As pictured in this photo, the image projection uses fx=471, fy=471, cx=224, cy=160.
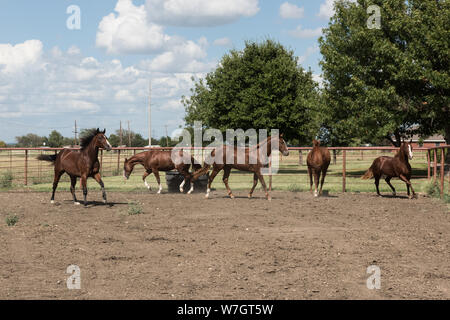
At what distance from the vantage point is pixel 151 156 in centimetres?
1797

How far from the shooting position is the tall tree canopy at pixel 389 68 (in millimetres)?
23438

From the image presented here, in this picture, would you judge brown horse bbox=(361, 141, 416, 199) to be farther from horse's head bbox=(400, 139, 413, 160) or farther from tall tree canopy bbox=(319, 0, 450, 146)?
tall tree canopy bbox=(319, 0, 450, 146)

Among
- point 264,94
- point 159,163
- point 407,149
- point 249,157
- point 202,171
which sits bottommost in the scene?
point 202,171

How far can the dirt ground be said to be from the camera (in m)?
5.43

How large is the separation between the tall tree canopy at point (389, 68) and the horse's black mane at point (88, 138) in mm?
15903

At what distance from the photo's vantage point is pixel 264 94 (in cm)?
3200

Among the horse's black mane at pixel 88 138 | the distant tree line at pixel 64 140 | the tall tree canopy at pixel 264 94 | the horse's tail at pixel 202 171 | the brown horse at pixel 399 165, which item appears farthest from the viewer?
the distant tree line at pixel 64 140

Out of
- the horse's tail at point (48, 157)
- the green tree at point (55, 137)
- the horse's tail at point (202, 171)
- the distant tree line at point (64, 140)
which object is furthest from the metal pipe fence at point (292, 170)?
the green tree at point (55, 137)

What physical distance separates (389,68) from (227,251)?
791 inches

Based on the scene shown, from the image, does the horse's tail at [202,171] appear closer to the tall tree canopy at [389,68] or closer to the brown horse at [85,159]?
the brown horse at [85,159]

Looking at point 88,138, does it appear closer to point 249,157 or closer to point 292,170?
point 249,157

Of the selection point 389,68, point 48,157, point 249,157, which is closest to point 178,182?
point 249,157

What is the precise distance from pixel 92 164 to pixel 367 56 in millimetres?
19064

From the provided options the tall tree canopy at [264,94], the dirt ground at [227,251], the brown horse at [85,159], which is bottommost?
the dirt ground at [227,251]
